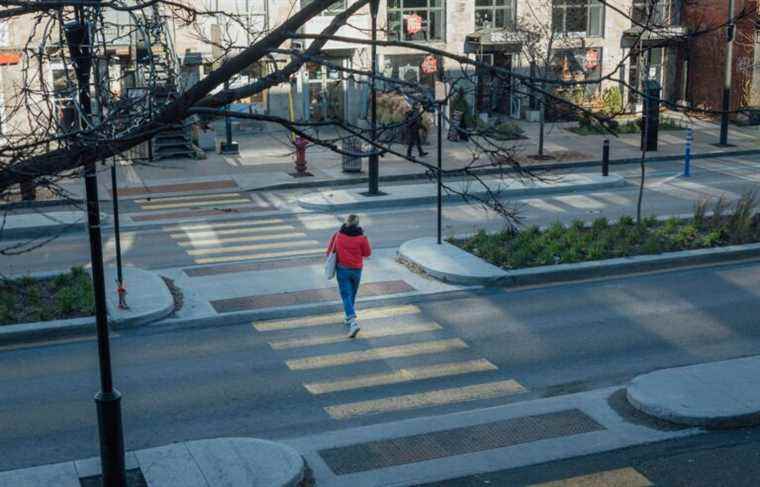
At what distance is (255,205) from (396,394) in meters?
14.8

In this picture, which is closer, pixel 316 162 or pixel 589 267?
pixel 589 267

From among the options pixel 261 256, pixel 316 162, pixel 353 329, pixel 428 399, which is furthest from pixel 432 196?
pixel 428 399

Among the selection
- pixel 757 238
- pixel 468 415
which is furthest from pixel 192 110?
pixel 757 238

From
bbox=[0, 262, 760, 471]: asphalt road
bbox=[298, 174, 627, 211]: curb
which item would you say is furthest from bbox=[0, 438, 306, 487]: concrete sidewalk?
bbox=[298, 174, 627, 211]: curb

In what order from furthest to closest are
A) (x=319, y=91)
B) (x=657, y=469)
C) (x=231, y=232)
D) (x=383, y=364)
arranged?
(x=319, y=91)
(x=231, y=232)
(x=383, y=364)
(x=657, y=469)

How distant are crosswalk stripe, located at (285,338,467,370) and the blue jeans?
0.87 metres

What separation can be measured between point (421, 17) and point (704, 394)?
112ft

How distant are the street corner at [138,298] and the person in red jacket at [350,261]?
10.2ft

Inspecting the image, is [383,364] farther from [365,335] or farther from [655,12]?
[655,12]

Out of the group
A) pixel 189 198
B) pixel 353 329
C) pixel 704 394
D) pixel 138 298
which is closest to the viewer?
pixel 704 394

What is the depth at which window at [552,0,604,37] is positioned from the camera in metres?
39.6

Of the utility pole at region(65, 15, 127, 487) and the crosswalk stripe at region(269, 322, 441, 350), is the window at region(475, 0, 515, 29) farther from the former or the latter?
the utility pole at region(65, 15, 127, 487)

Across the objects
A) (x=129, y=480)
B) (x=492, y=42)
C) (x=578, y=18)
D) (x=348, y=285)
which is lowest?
(x=129, y=480)

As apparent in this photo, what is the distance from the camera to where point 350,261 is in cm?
1540
